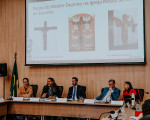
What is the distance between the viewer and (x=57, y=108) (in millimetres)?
5320

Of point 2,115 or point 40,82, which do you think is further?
point 40,82

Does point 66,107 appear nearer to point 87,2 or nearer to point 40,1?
point 87,2

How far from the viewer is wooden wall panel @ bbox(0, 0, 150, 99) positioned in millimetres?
6109

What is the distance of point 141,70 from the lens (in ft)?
20.0

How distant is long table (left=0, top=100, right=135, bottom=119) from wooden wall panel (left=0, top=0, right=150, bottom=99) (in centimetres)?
144

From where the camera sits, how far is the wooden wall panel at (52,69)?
20.0ft

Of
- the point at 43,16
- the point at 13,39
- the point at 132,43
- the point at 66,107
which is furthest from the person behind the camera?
the point at 13,39

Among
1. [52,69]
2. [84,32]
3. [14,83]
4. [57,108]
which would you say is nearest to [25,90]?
[14,83]

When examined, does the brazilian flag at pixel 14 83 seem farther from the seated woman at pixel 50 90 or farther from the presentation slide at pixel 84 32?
the seated woman at pixel 50 90

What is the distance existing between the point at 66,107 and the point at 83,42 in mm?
2021

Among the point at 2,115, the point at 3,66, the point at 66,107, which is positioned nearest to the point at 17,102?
the point at 2,115

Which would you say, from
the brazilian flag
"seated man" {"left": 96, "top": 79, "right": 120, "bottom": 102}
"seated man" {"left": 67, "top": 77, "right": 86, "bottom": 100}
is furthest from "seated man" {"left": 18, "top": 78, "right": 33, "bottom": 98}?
"seated man" {"left": 96, "top": 79, "right": 120, "bottom": 102}

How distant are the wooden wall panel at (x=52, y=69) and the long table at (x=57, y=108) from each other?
1442 mm

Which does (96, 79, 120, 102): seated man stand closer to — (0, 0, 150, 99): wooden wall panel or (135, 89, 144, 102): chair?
(135, 89, 144, 102): chair
